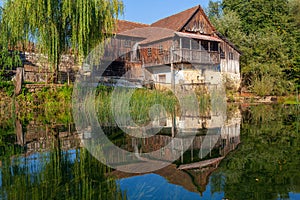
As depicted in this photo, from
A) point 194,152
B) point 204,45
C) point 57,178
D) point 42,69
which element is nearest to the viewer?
point 57,178

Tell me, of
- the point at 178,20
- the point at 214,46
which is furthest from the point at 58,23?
the point at 214,46

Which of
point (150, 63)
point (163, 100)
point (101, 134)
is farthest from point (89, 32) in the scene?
point (150, 63)

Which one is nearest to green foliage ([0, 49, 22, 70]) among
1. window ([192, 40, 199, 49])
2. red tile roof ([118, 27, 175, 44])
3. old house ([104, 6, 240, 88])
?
old house ([104, 6, 240, 88])

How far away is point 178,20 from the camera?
25.1m

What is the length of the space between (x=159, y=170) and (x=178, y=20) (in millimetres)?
22287

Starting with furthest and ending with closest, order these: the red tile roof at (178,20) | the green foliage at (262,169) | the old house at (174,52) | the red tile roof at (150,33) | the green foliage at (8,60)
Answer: the red tile roof at (178,20), the red tile roof at (150,33), the old house at (174,52), the green foliage at (8,60), the green foliage at (262,169)

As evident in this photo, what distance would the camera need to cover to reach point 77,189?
3.46m

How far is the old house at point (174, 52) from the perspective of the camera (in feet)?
72.7

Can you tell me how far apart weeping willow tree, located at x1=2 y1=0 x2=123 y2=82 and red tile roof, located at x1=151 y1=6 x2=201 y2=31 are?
11.0 m

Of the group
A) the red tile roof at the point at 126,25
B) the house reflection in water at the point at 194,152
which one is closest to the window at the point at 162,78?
the red tile roof at the point at 126,25

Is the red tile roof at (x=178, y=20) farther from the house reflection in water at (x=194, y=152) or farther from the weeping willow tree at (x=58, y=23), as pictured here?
the house reflection in water at (x=194, y=152)

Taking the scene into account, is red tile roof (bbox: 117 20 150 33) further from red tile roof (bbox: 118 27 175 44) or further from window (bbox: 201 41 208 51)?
window (bbox: 201 41 208 51)

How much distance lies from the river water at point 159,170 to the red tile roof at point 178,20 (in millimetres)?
18335

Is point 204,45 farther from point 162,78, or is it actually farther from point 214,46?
point 162,78
